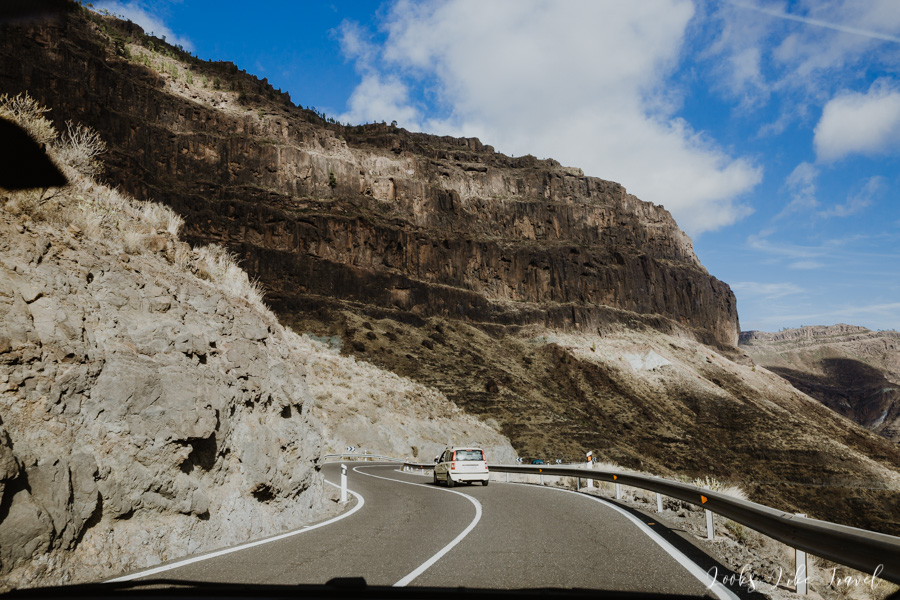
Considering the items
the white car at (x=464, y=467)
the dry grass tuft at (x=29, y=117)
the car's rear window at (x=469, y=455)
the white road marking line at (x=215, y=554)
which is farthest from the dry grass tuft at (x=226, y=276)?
the car's rear window at (x=469, y=455)

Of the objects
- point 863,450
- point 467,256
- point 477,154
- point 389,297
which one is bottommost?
point 863,450

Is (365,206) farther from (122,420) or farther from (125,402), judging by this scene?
(122,420)

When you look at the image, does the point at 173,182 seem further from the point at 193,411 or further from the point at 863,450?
the point at 863,450

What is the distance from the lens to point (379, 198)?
363 ft

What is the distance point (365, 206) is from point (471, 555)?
334 ft

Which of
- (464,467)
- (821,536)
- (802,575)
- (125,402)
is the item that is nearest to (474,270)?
(464,467)

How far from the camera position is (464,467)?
69.2 feet

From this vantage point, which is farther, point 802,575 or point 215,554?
point 215,554

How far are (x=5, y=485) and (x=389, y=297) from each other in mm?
87946

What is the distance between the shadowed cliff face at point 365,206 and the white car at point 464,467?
62.7 meters

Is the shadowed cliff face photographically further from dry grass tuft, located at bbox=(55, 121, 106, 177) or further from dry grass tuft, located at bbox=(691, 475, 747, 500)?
dry grass tuft, located at bbox=(691, 475, 747, 500)

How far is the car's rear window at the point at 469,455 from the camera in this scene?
21.5 m

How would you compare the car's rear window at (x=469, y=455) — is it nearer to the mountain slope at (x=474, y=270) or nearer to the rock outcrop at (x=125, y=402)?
the rock outcrop at (x=125, y=402)

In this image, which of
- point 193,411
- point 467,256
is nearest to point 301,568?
point 193,411
